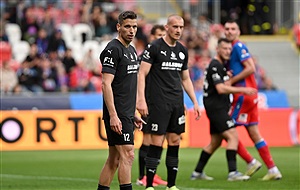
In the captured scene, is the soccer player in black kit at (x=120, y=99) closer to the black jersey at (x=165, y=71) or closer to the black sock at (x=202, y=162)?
the black jersey at (x=165, y=71)

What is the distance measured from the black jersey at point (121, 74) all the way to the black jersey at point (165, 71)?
182cm

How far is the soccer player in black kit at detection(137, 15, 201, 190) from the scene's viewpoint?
12.8 metres

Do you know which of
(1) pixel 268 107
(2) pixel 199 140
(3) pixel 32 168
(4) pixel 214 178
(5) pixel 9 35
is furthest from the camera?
(5) pixel 9 35

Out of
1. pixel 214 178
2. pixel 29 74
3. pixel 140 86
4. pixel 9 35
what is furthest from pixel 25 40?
pixel 140 86

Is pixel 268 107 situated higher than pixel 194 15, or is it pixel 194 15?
pixel 194 15

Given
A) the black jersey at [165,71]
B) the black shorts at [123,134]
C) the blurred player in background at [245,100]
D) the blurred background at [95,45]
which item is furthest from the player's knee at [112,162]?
the blurred background at [95,45]

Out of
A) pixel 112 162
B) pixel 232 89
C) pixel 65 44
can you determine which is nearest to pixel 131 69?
pixel 112 162

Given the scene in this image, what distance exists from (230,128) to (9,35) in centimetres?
1685

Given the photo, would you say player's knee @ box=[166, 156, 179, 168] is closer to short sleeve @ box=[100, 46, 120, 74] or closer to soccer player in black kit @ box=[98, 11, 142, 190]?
soccer player in black kit @ box=[98, 11, 142, 190]

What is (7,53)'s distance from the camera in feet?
94.8

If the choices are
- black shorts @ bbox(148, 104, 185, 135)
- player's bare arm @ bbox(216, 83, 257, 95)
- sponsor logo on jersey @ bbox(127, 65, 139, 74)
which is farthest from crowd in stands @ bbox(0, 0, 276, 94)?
sponsor logo on jersey @ bbox(127, 65, 139, 74)

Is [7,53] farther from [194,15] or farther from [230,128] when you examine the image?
[230,128]

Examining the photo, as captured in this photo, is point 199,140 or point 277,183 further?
point 199,140

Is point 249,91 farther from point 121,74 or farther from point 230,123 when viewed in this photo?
point 121,74
